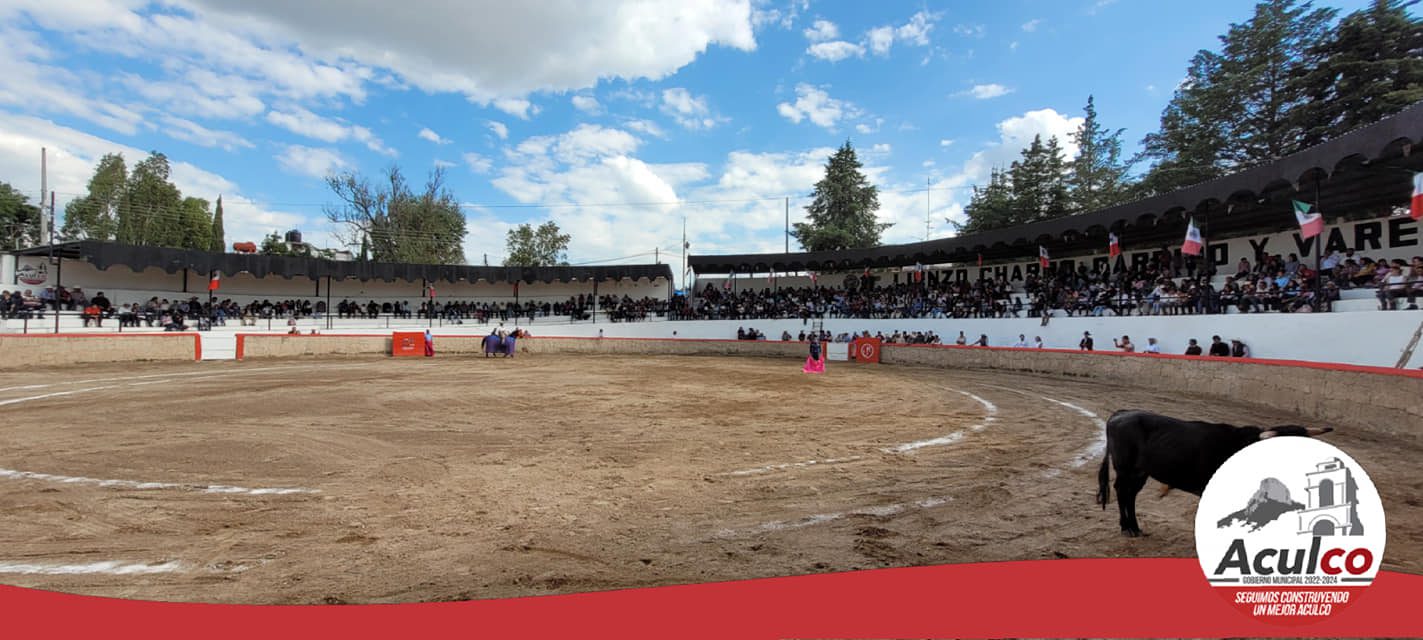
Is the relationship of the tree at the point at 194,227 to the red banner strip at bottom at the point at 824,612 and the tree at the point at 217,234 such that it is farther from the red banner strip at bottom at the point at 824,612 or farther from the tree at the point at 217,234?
the red banner strip at bottom at the point at 824,612

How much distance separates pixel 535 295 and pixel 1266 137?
52.2 metres

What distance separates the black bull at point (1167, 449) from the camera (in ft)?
11.7

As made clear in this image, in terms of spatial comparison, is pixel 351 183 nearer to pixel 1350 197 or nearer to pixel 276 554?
pixel 276 554

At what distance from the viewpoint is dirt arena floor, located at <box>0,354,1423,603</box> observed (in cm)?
409

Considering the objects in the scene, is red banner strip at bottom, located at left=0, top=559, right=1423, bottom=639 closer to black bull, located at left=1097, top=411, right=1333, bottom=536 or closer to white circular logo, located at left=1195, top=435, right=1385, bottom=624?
white circular logo, located at left=1195, top=435, right=1385, bottom=624

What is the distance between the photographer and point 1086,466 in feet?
23.0

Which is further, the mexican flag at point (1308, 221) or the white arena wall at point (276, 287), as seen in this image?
the white arena wall at point (276, 287)

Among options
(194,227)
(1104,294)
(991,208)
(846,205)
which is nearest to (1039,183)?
(991,208)

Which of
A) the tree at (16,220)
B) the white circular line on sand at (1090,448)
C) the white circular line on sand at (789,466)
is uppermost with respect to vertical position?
the tree at (16,220)

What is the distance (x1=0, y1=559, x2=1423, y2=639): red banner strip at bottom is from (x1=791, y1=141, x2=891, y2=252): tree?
60.3 meters

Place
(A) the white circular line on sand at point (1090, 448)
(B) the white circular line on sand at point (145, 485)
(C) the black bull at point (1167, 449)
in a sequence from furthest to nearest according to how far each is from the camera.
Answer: (A) the white circular line on sand at point (1090, 448), (B) the white circular line on sand at point (145, 485), (C) the black bull at point (1167, 449)

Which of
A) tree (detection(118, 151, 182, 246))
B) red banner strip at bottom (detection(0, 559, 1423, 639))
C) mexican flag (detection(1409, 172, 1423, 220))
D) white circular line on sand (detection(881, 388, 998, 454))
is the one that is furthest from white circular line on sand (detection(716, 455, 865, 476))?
tree (detection(118, 151, 182, 246))

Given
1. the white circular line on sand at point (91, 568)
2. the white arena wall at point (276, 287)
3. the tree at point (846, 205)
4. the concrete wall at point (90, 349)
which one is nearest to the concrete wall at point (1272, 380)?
the white circular line on sand at point (91, 568)

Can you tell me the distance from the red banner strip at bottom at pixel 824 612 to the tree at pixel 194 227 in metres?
74.5
